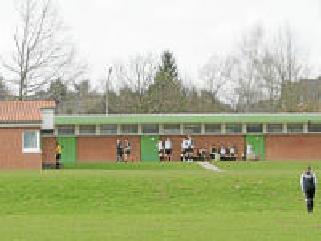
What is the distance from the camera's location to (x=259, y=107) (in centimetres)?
8900

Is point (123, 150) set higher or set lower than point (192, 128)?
lower

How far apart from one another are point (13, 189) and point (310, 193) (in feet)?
40.3

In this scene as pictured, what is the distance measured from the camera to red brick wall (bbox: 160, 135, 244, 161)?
193 ft

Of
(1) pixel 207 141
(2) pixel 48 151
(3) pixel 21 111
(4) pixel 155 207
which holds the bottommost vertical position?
(4) pixel 155 207

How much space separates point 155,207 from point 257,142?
1116 inches

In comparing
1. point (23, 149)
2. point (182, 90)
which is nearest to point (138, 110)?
point (182, 90)

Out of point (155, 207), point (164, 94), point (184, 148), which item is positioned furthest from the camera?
point (164, 94)

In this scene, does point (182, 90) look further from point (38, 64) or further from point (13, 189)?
point (13, 189)

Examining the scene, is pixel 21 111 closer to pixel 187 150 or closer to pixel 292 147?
pixel 187 150

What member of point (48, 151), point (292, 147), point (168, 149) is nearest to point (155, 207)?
point (168, 149)

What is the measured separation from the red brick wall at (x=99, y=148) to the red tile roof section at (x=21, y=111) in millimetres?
11014

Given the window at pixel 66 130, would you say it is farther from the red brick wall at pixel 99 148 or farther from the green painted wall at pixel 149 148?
the green painted wall at pixel 149 148

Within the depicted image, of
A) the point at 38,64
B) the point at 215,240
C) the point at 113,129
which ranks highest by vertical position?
the point at 38,64

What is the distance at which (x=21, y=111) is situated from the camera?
47031 mm
